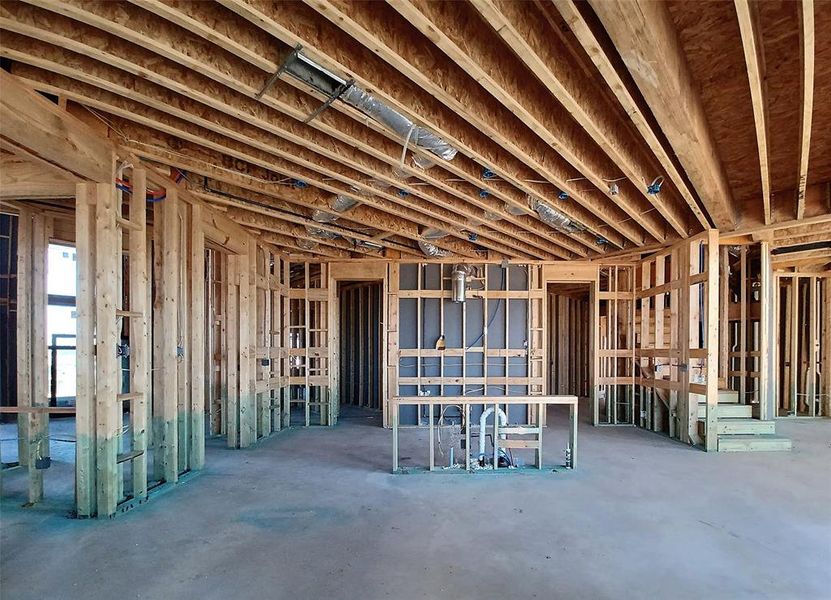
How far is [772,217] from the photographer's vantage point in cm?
619

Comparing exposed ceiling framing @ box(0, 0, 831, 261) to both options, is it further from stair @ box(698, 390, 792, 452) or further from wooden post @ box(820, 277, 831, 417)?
wooden post @ box(820, 277, 831, 417)

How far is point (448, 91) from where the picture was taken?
316 cm

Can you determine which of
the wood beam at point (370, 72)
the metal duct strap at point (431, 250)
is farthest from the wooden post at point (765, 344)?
the wood beam at point (370, 72)

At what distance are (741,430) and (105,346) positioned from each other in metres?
7.98

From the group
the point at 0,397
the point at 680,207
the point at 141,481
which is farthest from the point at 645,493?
the point at 0,397

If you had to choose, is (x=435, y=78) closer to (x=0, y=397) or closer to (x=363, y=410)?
(x=363, y=410)

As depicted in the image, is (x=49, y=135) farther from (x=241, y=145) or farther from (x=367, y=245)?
(x=367, y=245)

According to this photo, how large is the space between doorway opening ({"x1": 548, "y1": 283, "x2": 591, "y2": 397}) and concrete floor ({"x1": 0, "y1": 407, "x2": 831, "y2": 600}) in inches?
272

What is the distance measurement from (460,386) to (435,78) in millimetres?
6201

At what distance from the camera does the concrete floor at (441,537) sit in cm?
288

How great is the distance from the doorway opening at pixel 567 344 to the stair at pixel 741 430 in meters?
4.73

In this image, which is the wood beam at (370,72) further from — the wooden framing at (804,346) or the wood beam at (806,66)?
the wooden framing at (804,346)

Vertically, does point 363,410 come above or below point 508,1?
below

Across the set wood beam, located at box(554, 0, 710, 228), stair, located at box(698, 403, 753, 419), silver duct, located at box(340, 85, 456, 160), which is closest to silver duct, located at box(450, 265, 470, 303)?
wood beam, located at box(554, 0, 710, 228)
